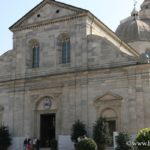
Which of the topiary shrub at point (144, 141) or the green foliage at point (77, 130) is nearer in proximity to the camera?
the topiary shrub at point (144, 141)

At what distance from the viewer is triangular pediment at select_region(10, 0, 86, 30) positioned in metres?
34.4

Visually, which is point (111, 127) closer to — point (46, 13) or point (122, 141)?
point (122, 141)

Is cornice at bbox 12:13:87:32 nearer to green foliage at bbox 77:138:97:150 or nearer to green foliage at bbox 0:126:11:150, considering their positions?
green foliage at bbox 0:126:11:150

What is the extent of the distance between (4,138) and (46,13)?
1105cm

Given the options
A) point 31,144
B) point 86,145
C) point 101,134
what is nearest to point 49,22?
point 31,144

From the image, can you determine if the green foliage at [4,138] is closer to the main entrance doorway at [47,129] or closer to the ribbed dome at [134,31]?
the main entrance doorway at [47,129]

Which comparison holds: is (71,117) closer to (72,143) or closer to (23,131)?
(72,143)

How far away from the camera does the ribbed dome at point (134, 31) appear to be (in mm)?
47656

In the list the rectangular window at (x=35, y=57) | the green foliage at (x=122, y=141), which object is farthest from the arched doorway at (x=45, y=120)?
the green foliage at (x=122, y=141)

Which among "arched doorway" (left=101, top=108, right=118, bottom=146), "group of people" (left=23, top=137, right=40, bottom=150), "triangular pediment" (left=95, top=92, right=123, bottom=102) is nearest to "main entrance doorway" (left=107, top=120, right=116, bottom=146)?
"arched doorway" (left=101, top=108, right=118, bottom=146)

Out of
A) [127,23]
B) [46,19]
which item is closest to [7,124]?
[46,19]

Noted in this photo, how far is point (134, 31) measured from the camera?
4831cm

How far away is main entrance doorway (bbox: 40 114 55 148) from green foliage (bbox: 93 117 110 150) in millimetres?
5736

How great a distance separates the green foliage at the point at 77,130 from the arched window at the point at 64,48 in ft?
19.1
